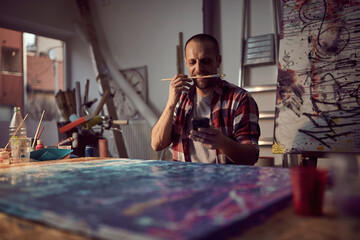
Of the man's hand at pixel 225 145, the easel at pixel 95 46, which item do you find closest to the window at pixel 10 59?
the easel at pixel 95 46

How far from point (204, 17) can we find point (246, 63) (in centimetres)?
81

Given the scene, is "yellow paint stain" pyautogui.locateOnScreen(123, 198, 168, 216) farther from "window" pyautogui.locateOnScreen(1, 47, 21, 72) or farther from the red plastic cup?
"window" pyautogui.locateOnScreen(1, 47, 21, 72)

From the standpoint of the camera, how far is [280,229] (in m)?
0.51

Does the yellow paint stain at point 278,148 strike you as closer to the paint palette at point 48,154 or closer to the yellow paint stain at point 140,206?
the paint palette at point 48,154

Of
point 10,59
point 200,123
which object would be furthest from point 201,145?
point 10,59

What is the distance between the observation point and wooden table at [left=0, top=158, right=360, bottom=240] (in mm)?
478

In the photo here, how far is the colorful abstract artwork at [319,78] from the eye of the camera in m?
2.21

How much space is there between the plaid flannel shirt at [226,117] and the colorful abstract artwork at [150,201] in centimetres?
66

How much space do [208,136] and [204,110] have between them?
0.48 m

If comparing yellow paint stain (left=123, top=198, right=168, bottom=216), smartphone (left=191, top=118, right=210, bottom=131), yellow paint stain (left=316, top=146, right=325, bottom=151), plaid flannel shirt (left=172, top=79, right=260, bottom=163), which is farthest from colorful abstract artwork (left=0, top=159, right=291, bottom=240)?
yellow paint stain (left=316, top=146, right=325, bottom=151)

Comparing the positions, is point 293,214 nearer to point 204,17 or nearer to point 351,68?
point 351,68

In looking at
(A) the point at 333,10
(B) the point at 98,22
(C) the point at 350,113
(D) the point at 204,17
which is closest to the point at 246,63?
(D) the point at 204,17

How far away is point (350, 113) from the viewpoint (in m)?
2.19

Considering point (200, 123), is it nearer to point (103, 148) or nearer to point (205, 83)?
point (205, 83)
